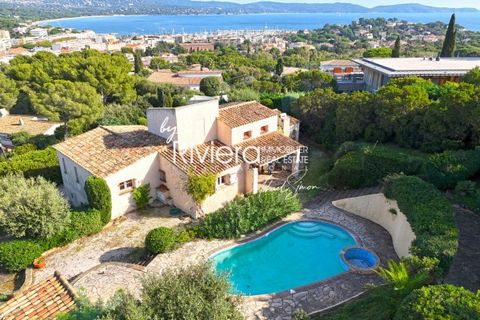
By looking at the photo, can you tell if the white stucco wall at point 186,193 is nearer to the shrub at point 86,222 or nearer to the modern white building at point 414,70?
the shrub at point 86,222

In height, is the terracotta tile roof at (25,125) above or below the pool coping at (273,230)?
below

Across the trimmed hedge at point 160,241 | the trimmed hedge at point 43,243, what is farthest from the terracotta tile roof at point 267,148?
the trimmed hedge at point 43,243

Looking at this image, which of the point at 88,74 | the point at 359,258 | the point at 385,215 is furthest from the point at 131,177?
the point at 88,74

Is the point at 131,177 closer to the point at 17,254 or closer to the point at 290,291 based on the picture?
the point at 17,254

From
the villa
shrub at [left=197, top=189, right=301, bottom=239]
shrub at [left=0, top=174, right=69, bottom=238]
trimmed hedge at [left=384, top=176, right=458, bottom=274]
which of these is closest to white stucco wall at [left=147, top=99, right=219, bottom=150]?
the villa

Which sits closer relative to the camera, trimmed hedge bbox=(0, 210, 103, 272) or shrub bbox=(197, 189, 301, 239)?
trimmed hedge bbox=(0, 210, 103, 272)

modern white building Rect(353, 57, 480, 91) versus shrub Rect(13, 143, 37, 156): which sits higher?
modern white building Rect(353, 57, 480, 91)

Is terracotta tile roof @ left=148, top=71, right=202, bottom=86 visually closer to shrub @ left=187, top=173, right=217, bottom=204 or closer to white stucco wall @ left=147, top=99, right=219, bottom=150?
white stucco wall @ left=147, top=99, right=219, bottom=150
